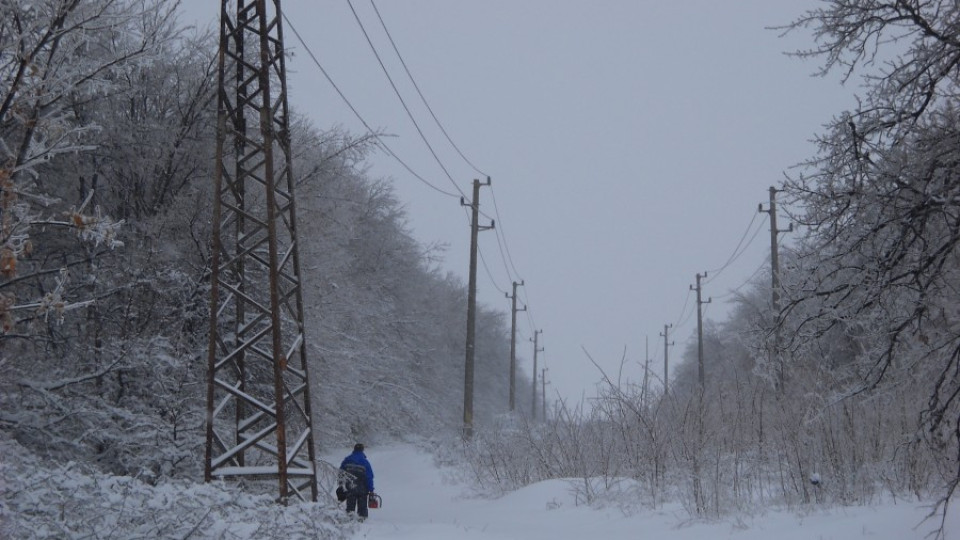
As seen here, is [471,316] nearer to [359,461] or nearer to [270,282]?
[359,461]

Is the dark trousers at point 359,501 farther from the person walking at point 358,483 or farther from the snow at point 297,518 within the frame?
the snow at point 297,518

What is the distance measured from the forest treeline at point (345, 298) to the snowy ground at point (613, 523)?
1.73ft

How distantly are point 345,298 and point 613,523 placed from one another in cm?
1036

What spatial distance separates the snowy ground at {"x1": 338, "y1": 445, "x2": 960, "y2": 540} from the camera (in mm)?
7211

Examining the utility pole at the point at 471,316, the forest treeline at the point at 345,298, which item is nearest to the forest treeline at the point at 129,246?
the forest treeline at the point at 345,298

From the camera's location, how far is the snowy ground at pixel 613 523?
23.7ft

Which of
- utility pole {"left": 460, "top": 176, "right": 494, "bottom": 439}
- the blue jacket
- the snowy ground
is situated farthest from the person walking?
utility pole {"left": 460, "top": 176, "right": 494, "bottom": 439}

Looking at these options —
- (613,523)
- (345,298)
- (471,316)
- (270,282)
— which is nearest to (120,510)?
(270,282)

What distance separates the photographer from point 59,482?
6.23 m

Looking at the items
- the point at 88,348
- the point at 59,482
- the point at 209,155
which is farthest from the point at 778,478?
the point at 209,155

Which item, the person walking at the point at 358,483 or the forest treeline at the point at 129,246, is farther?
the person walking at the point at 358,483

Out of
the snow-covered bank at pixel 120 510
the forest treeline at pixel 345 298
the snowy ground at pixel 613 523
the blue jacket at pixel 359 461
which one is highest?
the forest treeline at pixel 345 298

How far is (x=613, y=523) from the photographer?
31.4 ft

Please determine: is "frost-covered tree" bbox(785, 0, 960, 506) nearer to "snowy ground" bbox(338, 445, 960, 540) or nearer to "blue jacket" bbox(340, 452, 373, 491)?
"snowy ground" bbox(338, 445, 960, 540)
